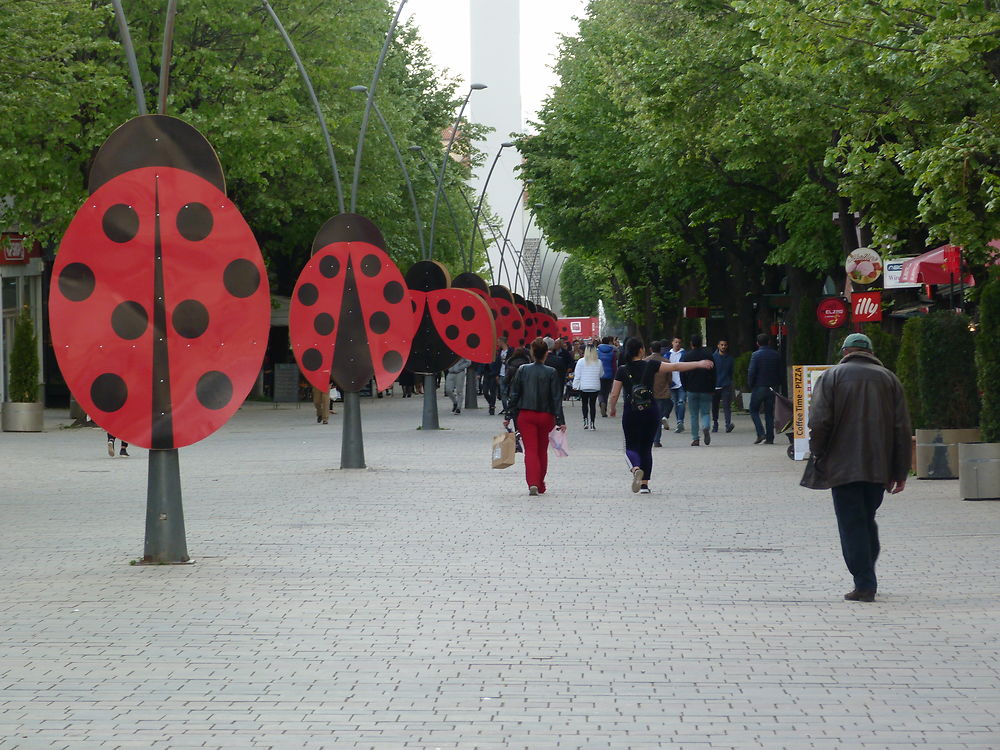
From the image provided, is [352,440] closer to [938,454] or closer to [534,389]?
[534,389]

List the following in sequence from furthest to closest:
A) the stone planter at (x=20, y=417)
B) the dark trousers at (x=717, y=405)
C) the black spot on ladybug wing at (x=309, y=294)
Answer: the stone planter at (x=20, y=417) < the dark trousers at (x=717, y=405) < the black spot on ladybug wing at (x=309, y=294)

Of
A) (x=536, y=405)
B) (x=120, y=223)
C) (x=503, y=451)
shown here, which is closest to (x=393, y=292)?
(x=503, y=451)

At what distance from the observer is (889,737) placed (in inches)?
232

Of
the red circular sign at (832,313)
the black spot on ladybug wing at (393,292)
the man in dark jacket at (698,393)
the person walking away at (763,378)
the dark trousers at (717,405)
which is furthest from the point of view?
the red circular sign at (832,313)

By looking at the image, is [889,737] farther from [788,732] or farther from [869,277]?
[869,277]

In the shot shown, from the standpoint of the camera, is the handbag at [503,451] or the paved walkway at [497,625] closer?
the paved walkway at [497,625]

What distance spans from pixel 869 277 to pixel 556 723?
19.7 metres

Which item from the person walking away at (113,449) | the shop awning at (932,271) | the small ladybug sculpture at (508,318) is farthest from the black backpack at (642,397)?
the small ladybug sculpture at (508,318)

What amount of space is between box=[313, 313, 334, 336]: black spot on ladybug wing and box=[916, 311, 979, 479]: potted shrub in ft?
22.8

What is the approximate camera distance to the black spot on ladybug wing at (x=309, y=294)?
1981cm

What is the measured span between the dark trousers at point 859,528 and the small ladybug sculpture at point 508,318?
30.6 metres

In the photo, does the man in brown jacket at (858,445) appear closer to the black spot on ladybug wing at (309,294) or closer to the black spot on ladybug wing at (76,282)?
the black spot on ladybug wing at (76,282)

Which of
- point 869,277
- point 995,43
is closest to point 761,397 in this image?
point 869,277

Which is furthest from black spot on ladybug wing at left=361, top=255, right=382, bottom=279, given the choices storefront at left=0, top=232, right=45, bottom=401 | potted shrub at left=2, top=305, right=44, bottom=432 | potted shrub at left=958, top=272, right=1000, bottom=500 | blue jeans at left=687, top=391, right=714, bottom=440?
storefront at left=0, top=232, right=45, bottom=401
